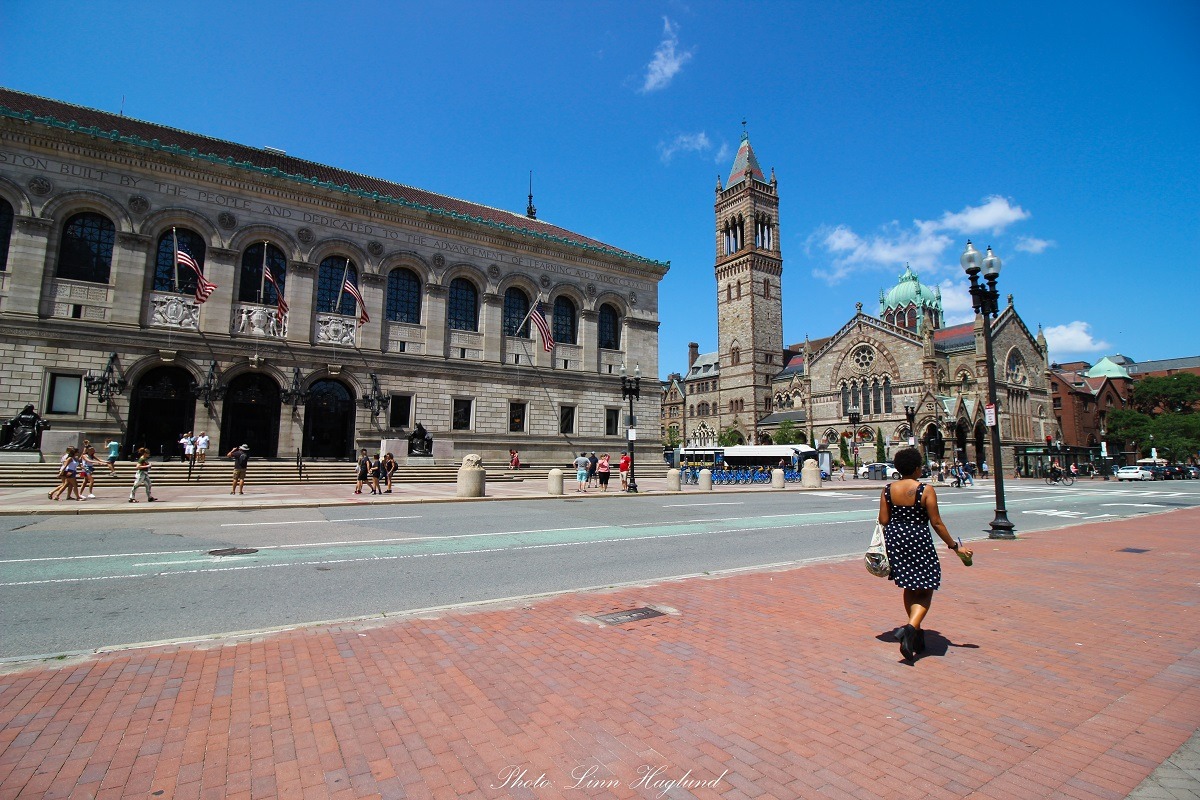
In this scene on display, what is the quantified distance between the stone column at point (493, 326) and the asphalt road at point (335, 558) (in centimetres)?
1914

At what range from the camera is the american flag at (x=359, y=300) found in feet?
97.6

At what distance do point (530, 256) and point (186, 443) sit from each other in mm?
21770

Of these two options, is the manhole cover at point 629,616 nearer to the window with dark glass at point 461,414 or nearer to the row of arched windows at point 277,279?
the row of arched windows at point 277,279

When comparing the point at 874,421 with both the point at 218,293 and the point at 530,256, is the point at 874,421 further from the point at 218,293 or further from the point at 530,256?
the point at 218,293

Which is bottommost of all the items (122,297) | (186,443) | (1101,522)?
(1101,522)

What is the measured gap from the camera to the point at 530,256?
38.0 meters

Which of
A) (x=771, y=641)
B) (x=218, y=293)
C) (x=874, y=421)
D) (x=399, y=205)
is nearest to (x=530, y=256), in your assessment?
(x=399, y=205)

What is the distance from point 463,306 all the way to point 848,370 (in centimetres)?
5566

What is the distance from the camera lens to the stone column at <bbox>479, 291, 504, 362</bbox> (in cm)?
3591

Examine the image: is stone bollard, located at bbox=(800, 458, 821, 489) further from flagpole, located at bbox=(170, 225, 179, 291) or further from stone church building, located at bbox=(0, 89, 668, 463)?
flagpole, located at bbox=(170, 225, 179, 291)

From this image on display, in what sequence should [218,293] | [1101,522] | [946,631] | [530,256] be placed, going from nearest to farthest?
[946,631], [1101,522], [218,293], [530,256]

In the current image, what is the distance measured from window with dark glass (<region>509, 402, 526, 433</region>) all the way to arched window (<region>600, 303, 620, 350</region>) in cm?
794

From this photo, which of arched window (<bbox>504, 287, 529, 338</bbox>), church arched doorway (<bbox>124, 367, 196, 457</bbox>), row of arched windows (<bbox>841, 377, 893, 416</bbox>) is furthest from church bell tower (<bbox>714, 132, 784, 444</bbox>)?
church arched doorway (<bbox>124, 367, 196, 457</bbox>)

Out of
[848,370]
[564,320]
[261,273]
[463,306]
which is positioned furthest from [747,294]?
[261,273]
